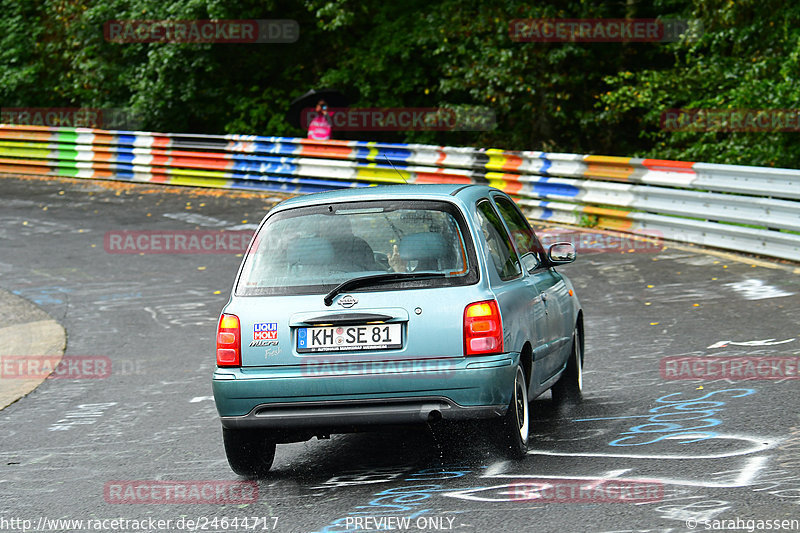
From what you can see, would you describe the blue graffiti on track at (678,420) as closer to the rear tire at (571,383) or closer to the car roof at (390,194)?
the rear tire at (571,383)

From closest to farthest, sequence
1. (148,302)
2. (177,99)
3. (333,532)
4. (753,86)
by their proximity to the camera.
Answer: (333,532), (148,302), (753,86), (177,99)

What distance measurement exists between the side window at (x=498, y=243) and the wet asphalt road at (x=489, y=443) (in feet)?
3.23

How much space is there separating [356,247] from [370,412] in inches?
37.7

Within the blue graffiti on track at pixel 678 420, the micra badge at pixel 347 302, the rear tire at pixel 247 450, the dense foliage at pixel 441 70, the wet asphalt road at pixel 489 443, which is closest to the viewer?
the wet asphalt road at pixel 489 443

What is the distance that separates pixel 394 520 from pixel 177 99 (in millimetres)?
25032

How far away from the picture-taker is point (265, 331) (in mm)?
6457

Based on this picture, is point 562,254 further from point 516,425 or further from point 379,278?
point 379,278

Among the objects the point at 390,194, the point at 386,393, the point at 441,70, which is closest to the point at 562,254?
the point at 390,194

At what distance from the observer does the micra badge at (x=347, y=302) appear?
6418mm

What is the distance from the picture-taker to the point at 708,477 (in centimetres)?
614

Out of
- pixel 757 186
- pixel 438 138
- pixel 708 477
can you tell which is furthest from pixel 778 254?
pixel 438 138

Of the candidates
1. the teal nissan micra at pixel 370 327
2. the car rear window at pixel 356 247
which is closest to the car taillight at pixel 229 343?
the teal nissan micra at pixel 370 327

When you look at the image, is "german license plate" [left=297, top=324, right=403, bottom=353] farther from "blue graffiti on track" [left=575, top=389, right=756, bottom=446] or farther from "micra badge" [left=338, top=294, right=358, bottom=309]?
"blue graffiti on track" [left=575, top=389, right=756, bottom=446]

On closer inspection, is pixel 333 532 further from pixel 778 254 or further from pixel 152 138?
pixel 152 138
